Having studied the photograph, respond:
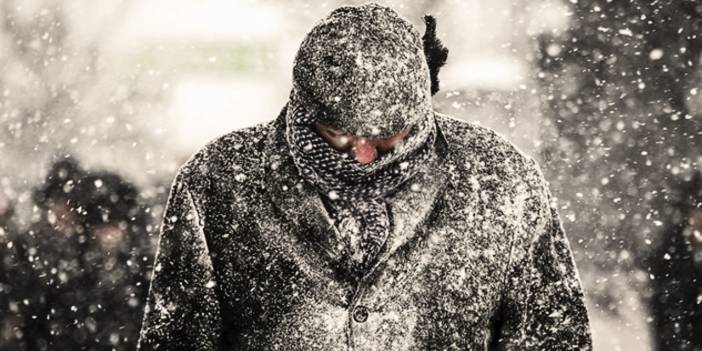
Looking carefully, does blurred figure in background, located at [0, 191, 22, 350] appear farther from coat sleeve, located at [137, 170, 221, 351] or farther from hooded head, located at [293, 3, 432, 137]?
A: hooded head, located at [293, 3, 432, 137]

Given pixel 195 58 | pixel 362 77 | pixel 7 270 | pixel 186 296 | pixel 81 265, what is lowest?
pixel 186 296

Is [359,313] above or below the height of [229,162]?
below

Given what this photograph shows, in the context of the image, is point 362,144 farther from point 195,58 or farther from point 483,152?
point 195,58

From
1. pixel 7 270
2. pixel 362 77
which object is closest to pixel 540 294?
pixel 362 77

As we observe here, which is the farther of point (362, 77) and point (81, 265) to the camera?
point (81, 265)

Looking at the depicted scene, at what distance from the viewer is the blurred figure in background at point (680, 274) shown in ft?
20.2

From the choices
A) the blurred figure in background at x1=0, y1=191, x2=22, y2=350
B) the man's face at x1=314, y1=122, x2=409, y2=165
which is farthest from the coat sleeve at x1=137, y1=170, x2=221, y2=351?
the blurred figure in background at x1=0, y1=191, x2=22, y2=350

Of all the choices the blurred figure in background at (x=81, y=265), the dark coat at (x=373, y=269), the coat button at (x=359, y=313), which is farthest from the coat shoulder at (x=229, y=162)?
the blurred figure in background at (x=81, y=265)

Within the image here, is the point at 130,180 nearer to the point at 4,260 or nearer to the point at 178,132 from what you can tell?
the point at 178,132

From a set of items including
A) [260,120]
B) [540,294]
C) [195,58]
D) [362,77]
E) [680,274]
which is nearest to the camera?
[362,77]

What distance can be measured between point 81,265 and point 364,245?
552cm

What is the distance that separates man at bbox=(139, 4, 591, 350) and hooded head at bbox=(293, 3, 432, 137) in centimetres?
3

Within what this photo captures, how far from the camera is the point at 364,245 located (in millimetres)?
2324

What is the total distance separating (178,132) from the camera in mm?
7258
